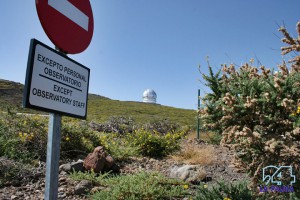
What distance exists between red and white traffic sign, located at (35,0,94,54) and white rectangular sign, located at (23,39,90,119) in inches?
5.7

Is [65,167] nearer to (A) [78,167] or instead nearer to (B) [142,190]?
(A) [78,167]

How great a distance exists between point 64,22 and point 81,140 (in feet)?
18.5

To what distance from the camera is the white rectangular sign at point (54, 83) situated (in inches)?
74.5

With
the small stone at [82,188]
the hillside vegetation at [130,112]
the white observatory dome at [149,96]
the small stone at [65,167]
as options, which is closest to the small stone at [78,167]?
the small stone at [65,167]

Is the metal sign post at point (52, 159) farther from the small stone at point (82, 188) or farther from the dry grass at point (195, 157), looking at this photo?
the dry grass at point (195, 157)

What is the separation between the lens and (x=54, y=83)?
2.08 metres

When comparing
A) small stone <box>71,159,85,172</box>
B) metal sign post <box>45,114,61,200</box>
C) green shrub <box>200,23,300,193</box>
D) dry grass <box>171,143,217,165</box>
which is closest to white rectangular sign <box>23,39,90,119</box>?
metal sign post <box>45,114,61,200</box>

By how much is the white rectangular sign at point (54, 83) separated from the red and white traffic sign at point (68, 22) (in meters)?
0.14

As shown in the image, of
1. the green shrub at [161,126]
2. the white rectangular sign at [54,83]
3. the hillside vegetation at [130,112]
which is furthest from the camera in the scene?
the hillside vegetation at [130,112]

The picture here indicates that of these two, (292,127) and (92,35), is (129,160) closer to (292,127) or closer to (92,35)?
(292,127)

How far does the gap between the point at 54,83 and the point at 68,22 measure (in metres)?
0.55

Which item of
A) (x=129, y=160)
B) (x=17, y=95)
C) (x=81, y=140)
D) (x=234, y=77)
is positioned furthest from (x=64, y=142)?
(x=17, y=95)

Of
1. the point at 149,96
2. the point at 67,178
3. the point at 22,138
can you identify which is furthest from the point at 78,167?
the point at 149,96

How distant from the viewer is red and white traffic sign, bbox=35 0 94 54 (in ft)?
7.07
